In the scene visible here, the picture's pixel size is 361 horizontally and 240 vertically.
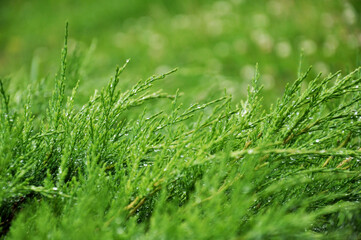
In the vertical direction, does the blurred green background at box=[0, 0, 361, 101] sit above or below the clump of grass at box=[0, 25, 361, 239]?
above

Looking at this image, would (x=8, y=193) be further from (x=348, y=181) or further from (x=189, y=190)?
(x=348, y=181)

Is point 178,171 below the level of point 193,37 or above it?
below

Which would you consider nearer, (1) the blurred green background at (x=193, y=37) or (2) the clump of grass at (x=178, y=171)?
(2) the clump of grass at (x=178, y=171)

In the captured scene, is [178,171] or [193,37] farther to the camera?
[193,37]

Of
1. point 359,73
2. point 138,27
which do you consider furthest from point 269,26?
point 359,73

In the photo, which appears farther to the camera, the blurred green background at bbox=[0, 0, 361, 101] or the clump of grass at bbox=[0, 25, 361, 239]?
the blurred green background at bbox=[0, 0, 361, 101]
